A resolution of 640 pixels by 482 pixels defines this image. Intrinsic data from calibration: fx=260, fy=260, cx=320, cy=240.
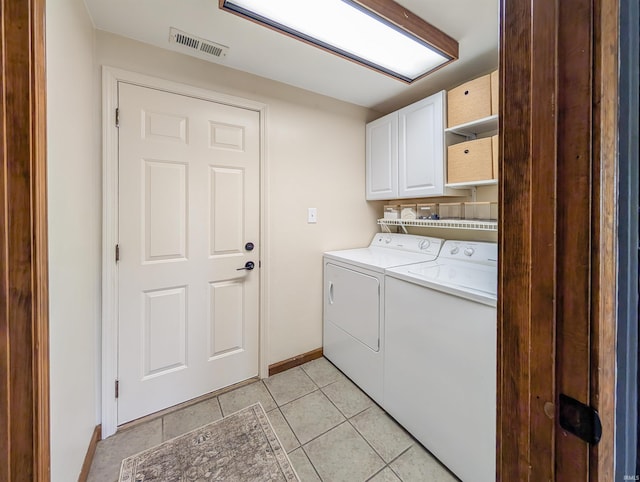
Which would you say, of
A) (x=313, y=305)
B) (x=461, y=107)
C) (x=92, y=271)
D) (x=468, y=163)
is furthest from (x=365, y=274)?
(x=92, y=271)

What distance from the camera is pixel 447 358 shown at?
1.31 metres

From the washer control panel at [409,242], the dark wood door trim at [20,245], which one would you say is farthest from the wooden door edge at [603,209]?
the washer control panel at [409,242]

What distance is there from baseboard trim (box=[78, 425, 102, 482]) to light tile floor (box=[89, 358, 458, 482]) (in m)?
A: 0.03

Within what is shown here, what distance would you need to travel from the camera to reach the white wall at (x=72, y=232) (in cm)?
94

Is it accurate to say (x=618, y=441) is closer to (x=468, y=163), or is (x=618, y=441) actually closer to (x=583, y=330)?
(x=583, y=330)

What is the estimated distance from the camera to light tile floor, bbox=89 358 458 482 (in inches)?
52.0

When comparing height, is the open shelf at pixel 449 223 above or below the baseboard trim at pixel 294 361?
above

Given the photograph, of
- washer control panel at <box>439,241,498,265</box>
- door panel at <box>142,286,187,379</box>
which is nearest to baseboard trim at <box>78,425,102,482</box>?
door panel at <box>142,286,187,379</box>

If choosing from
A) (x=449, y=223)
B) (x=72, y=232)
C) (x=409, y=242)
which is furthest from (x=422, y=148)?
(x=72, y=232)

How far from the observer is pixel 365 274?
1839 mm

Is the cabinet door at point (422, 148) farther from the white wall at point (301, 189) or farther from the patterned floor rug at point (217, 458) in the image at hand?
the patterned floor rug at point (217, 458)

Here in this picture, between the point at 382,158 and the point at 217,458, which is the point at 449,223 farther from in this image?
the point at 217,458

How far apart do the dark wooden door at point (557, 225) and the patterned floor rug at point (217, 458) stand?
1.28 metres

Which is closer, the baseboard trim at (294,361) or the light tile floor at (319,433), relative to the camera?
the light tile floor at (319,433)
